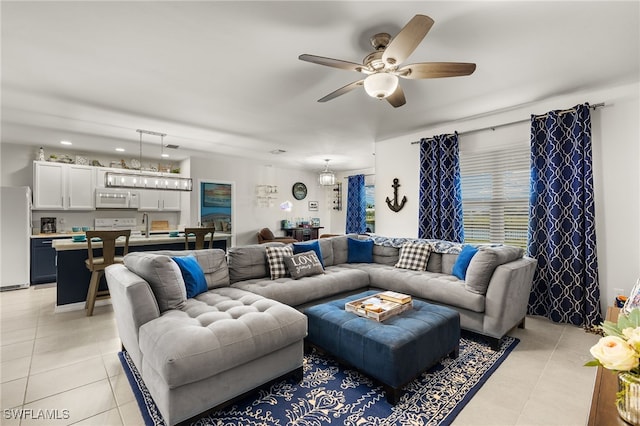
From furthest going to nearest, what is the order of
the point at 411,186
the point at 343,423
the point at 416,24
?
the point at 411,186 < the point at 343,423 < the point at 416,24

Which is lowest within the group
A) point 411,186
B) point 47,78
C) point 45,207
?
point 45,207

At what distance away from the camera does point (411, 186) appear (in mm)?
4941

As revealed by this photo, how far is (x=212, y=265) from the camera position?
2996 mm

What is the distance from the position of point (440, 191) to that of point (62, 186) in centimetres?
678

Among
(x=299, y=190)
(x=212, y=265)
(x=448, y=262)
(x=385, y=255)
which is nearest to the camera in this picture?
(x=212, y=265)

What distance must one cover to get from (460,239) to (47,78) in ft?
17.0

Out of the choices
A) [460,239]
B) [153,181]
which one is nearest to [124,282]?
[153,181]

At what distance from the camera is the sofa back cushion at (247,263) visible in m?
3.26

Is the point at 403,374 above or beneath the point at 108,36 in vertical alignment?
beneath

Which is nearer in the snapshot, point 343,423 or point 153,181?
point 343,423

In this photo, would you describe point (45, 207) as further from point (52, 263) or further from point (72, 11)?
point (72, 11)

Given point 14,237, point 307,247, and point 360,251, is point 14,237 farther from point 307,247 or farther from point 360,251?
point 360,251

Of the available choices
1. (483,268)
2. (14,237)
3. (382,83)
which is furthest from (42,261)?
(483,268)

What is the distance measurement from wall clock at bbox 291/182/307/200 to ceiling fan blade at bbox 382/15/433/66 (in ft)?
21.7
